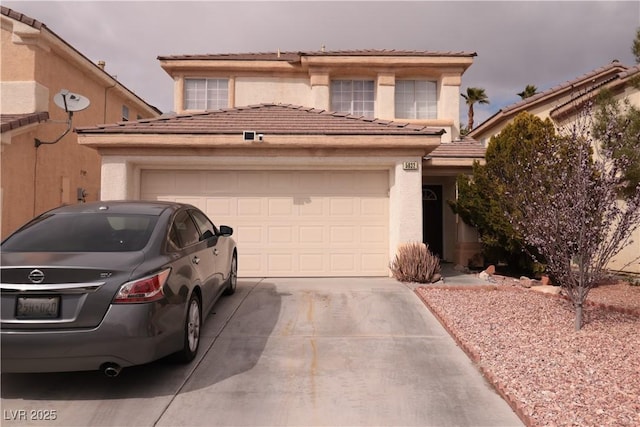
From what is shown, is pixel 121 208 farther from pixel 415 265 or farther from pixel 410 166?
pixel 410 166

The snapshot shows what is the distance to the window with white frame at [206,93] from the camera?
15266 mm

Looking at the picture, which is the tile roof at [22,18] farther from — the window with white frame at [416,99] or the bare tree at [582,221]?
the bare tree at [582,221]

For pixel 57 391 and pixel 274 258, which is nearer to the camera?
pixel 57 391

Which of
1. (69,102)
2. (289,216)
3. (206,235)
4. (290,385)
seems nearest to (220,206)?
(289,216)

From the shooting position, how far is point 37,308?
360cm

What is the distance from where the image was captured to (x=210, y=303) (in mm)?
5613

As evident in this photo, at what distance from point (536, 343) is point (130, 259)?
4601 mm

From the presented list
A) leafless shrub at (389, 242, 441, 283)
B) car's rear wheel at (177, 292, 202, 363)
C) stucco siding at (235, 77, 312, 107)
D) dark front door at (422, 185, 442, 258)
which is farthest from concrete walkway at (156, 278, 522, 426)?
stucco siding at (235, 77, 312, 107)

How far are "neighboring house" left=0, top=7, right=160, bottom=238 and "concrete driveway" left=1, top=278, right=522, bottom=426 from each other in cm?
787

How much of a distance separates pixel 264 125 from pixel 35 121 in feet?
20.7

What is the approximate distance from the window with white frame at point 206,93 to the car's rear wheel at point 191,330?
11541mm

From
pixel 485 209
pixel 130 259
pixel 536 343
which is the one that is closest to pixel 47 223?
pixel 130 259

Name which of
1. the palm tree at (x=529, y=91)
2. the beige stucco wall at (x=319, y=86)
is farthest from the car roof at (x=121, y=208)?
the palm tree at (x=529, y=91)

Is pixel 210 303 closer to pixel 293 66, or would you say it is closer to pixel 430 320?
pixel 430 320
